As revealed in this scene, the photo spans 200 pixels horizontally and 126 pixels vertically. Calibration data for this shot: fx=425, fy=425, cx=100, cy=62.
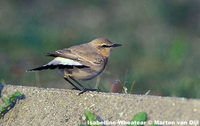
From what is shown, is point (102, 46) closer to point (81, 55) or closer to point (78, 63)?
point (81, 55)

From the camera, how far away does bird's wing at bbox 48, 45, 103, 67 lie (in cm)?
517

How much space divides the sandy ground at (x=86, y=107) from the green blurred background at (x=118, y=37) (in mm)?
1594

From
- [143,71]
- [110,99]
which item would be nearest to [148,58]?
[143,71]

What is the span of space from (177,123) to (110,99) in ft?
2.55

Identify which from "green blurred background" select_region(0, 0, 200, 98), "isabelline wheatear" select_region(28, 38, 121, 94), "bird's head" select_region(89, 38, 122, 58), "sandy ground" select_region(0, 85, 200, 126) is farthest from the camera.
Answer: "green blurred background" select_region(0, 0, 200, 98)

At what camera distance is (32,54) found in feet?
30.4

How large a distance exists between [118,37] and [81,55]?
16.8ft

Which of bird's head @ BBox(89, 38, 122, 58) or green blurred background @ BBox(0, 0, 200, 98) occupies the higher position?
bird's head @ BBox(89, 38, 122, 58)

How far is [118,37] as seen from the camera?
10.3 metres

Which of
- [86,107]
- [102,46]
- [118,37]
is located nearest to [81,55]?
[102,46]

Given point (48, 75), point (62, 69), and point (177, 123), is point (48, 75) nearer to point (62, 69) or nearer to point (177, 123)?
point (62, 69)

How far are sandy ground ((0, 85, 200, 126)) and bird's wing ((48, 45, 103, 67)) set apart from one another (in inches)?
22.8

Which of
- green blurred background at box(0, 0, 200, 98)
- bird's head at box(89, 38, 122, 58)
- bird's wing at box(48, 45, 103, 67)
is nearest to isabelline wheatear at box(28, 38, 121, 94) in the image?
bird's wing at box(48, 45, 103, 67)

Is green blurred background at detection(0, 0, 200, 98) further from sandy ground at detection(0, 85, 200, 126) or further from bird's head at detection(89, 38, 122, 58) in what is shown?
sandy ground at detection(0, 85, 200, 126)
